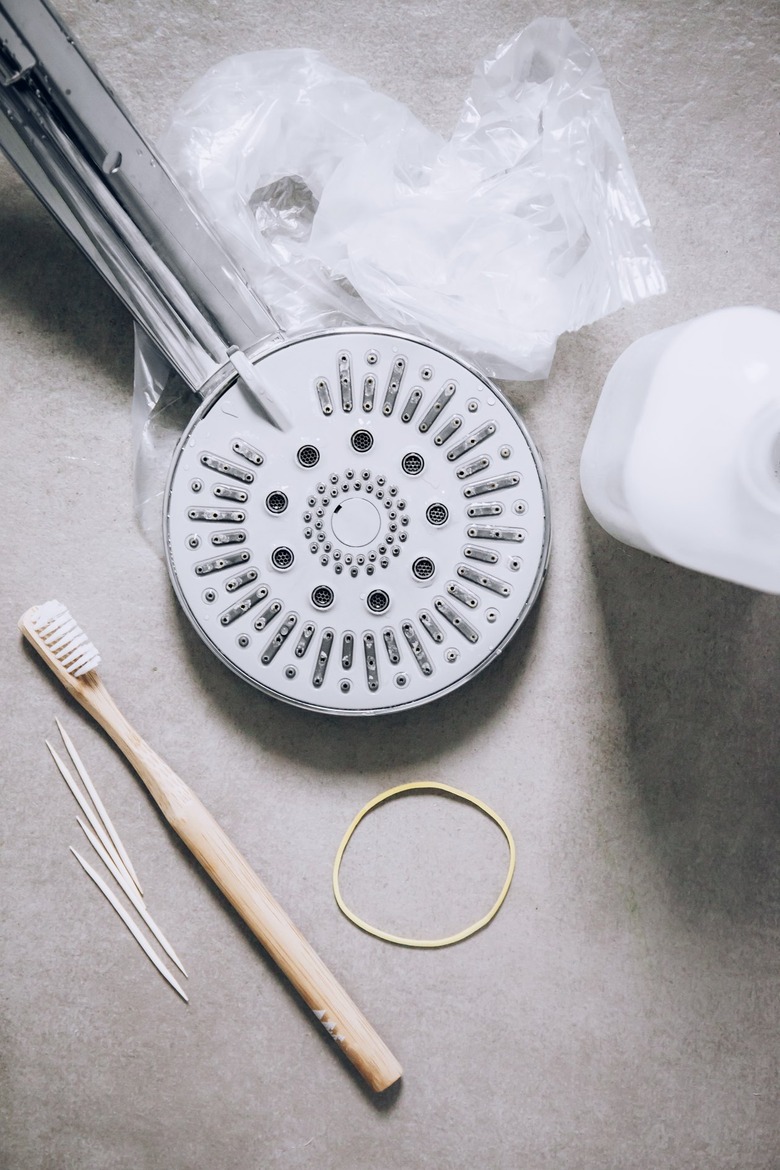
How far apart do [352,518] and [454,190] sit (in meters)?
0.28

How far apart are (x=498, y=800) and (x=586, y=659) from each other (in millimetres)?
140

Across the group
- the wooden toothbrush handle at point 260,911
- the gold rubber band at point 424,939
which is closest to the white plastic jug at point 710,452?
the gold rubber band at point 424,939

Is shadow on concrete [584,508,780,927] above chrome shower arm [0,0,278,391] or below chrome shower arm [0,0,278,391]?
below

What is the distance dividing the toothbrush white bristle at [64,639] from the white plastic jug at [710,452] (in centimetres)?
44

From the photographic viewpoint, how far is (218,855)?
2.09 ft

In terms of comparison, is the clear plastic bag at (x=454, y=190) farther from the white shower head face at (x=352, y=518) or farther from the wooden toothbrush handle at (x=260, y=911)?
the wooden toothbrush handle at (x=260, y=911)

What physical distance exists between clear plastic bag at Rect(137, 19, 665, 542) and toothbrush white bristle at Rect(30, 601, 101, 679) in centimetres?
32

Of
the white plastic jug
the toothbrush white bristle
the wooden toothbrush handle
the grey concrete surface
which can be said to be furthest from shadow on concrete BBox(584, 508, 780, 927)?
the toothbrush white bristle

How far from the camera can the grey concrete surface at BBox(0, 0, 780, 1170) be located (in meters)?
0.66

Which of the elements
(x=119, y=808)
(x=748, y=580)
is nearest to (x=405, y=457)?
(x=748, y=580)

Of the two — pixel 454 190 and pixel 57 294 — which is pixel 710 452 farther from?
pixel 57 294

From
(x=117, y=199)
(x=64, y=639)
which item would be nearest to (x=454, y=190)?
(x=117, y=199)

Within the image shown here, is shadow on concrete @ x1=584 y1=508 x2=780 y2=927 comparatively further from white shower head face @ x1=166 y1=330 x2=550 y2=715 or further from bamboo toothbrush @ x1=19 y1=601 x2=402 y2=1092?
bamboo toothbrush @ x1=19 y1=601 x2=402 y2=1092

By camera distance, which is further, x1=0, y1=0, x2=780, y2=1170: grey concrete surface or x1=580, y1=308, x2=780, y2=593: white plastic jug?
x1=0, y1=0, x2=780, y2=1170: grey concrete surface
